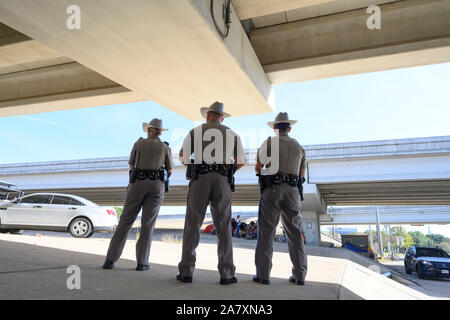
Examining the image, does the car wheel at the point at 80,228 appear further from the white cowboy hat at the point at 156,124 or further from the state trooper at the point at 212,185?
the state trooper at the point at 212,185

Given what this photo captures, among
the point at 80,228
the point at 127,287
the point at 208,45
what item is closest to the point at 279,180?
the point at 127,287

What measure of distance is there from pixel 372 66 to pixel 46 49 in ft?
25.7

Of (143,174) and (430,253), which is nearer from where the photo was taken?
(143,174)

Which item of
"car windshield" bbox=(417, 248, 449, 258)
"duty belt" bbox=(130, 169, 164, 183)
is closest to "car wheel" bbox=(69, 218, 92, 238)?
"duty belt" bbox=(130, 169, 164, 183)

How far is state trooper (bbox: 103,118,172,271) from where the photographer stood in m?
4.38

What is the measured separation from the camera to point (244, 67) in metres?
6.68

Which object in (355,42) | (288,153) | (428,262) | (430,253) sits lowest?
(428,262)

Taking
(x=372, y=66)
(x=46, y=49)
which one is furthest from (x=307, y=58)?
(x=46, y=49)

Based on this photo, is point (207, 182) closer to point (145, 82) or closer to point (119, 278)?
point (119, 278)

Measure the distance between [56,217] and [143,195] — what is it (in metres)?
8.75

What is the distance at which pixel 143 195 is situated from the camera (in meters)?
4.52

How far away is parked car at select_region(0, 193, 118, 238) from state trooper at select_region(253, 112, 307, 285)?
9.05 metres

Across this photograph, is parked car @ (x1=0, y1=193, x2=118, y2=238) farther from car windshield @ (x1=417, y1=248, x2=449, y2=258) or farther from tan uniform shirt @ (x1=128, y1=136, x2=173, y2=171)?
car windshield @ (x1=417, y1=248, x2=449, y2=258)

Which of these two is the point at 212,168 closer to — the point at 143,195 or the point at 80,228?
the point at 143,195
